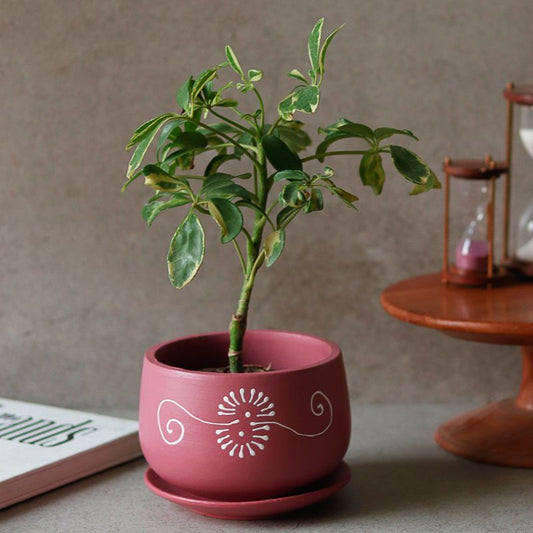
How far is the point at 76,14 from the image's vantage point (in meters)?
1.22

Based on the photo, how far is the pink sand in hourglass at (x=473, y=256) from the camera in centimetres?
115

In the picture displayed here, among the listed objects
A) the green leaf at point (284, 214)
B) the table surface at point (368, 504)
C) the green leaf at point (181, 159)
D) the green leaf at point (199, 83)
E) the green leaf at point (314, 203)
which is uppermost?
the green leaf at point (199, 83)

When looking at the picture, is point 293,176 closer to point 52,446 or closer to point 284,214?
point 284,214

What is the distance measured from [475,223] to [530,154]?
0.38ft

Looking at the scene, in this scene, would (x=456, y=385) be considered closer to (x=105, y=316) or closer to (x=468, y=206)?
(x=468, y=206)

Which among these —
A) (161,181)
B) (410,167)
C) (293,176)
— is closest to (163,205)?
(161,181)

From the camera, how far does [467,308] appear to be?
1.04 metres

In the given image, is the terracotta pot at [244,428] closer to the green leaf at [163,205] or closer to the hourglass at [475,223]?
the green leaf at [163,205]

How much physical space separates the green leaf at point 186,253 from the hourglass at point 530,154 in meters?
0.50

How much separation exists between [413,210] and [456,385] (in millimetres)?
264

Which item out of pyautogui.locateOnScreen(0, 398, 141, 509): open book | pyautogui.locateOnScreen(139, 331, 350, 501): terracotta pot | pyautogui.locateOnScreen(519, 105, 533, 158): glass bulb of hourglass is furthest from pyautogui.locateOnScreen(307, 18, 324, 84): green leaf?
pyautogui.locateOnScreen(0, 398, 141, 509): open book

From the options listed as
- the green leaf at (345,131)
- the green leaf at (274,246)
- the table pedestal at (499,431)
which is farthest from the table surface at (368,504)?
the green leaf at (345,131)

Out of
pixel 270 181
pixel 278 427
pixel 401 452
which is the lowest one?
pixel 401 452

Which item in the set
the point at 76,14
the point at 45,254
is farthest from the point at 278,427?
the point at 76,14
